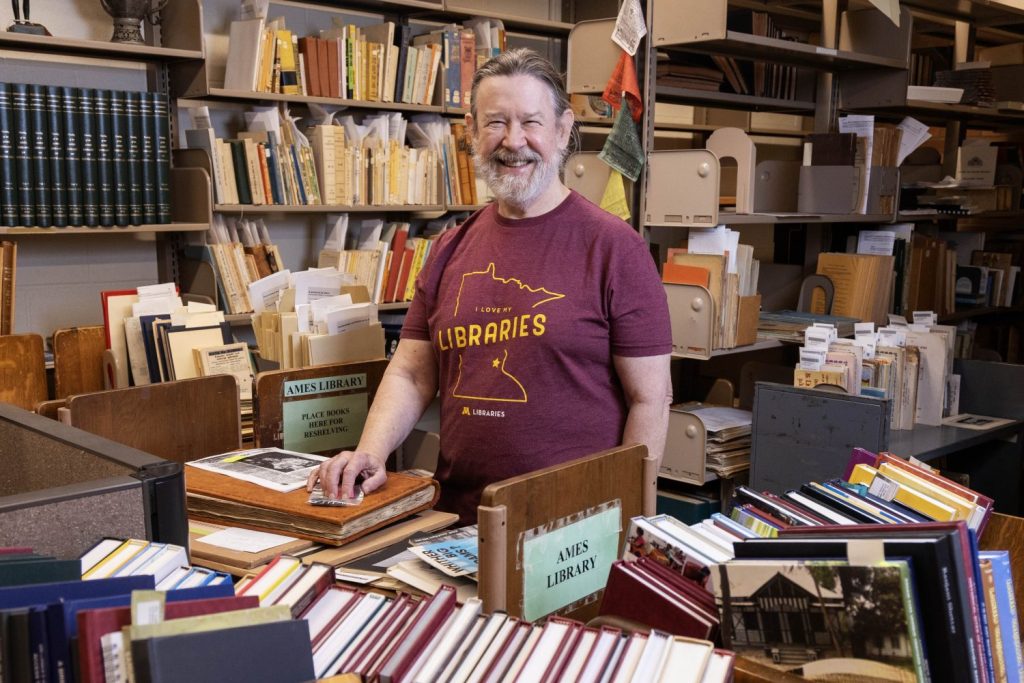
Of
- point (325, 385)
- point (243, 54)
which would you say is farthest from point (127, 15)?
point (325, 385)

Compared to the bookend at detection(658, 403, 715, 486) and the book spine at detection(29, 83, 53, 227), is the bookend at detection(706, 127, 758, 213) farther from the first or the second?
the book spine at detection(29, 83, 53, 227)

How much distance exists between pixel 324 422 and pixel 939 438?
79.1 inches

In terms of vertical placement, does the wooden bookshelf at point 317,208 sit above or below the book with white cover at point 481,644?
above

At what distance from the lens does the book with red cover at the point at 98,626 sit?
2.46 ft

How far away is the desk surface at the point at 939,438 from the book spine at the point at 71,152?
8.75ft

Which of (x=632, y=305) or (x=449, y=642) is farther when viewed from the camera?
(x=632, y=305)

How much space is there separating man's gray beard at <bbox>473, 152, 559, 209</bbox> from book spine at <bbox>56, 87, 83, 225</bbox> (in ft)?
5.84

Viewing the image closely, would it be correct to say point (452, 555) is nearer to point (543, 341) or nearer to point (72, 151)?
point (543, 341)

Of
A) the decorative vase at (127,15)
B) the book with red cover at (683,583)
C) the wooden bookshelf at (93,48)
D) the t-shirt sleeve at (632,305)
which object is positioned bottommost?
the book with red cover at (683,583)

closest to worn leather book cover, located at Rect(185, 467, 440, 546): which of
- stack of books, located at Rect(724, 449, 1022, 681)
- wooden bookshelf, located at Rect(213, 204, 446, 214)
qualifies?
stack of books, located at Rect(724, 449, 1022, 681)

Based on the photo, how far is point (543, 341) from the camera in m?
1.87

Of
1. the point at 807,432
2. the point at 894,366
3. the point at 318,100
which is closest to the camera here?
the point at 807,432

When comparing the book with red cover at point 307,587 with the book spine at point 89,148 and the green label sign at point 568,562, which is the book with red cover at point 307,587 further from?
the book spine at point 89,148

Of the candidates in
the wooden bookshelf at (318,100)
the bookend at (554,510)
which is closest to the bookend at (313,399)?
the bookend at (554,510)
